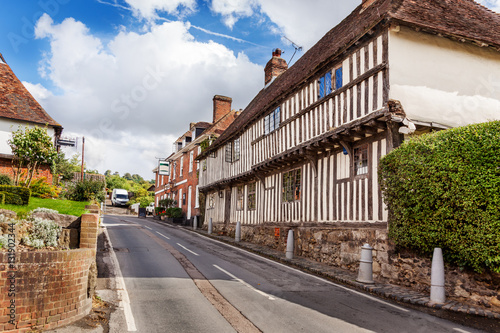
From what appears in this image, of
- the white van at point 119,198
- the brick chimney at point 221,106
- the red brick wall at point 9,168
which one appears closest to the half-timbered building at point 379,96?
the red brick wall at point 9,168

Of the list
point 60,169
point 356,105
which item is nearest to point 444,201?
point 356,105

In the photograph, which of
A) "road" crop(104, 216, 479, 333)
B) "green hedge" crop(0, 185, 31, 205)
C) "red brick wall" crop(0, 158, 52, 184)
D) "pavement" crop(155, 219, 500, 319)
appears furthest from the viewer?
"red brick wall" crop(0, 158, 52, 184)

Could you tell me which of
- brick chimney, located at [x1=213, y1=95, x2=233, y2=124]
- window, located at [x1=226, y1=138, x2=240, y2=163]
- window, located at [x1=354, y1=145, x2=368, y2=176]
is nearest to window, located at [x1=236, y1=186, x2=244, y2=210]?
window, located at [x1=226, y1=138, x2=240, y2=163]

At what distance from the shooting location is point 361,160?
11039mm

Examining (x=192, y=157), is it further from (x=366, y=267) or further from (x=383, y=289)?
(x=383, y=289)

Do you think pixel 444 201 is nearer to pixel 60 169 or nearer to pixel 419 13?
pixel 419 13

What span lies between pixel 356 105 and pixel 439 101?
7.38ft

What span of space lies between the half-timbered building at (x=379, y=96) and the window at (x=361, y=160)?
0.10ft

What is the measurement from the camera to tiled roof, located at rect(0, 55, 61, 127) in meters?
20.4

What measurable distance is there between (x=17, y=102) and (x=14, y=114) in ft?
4.77

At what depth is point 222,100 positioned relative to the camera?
32.4 m

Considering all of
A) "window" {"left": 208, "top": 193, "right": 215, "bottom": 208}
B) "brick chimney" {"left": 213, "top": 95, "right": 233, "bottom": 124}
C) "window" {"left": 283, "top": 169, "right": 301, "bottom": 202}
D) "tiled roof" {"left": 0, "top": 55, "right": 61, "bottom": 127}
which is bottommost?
"window" {"left": 208, "top": 193, "right": 215, "bottom": 208}

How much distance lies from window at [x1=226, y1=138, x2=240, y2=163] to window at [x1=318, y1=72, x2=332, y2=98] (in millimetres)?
8489

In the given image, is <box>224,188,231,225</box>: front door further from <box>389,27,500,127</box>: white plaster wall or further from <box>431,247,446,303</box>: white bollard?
<box>431,247,446,303</box>: white bollard
